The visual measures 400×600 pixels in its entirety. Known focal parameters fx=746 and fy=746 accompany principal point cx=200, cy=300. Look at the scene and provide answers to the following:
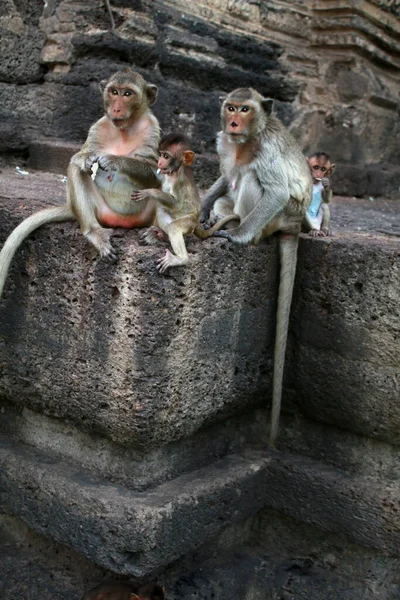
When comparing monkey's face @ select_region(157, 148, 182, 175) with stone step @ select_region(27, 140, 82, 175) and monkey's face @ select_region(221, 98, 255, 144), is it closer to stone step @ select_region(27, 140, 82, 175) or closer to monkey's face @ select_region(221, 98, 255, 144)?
monkey's face @ select_region(221, 98, 255, 144)

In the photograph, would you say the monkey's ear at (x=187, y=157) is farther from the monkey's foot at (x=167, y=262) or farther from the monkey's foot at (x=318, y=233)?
the monkey's foot at (x=318, y=233)

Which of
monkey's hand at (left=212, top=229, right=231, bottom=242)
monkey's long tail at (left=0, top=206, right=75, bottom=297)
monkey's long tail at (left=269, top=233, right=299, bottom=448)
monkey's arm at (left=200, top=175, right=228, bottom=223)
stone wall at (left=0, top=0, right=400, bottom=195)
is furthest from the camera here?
stone wall at (left=0, top=0, right=400, bottom=195)

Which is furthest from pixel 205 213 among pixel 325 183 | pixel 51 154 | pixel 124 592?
pixel 124 592

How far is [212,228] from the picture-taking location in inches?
137

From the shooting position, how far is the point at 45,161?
546 centimetres

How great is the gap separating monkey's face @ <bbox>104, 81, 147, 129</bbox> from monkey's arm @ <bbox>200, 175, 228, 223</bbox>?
0.85 metres

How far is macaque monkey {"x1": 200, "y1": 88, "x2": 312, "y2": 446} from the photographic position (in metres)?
3.60

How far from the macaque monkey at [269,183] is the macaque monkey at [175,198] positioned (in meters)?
0.35

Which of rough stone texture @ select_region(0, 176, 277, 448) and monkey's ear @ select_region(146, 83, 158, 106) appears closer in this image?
rough stone texture @ select_region(0, 176, 277, 448)

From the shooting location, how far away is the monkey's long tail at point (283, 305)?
359 cm

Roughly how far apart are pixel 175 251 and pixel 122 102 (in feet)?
2.42

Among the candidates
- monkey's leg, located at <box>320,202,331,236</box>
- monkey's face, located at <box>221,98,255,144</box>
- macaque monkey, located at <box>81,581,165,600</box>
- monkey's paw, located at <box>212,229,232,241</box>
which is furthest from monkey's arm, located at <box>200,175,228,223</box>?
macaque monkey, located at <box>81,581,165,600</box>

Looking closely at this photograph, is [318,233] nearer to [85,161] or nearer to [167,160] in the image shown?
[167,160]

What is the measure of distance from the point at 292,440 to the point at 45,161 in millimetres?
2840
